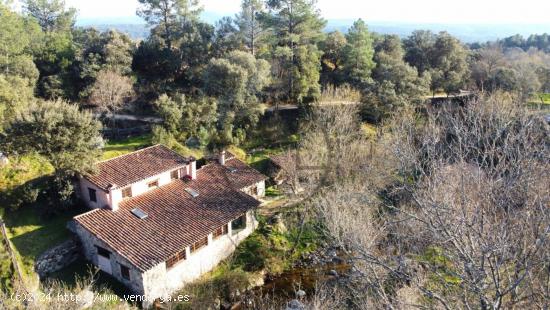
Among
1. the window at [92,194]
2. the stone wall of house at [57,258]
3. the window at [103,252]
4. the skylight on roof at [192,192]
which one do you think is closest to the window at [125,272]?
the window at [103,252]

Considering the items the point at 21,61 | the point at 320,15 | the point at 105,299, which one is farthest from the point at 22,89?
the point at 320,15

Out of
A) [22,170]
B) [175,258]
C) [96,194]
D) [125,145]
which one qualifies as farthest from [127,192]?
[125,145]

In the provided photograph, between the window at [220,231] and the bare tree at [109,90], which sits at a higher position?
the bare tree at [109,90]

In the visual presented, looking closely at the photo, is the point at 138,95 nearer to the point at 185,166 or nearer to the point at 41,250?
the point at 185,166

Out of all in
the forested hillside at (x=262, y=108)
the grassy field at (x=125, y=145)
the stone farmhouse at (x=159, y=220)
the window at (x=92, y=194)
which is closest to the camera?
the stone farmhouse at (x=159, y=220)

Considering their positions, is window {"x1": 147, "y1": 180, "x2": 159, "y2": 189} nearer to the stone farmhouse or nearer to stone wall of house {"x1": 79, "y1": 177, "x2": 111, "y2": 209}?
A: the stone farmhouse

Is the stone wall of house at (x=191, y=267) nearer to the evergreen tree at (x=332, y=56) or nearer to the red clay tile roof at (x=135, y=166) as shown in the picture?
the red clay tile roof at (x=135, y=166)
